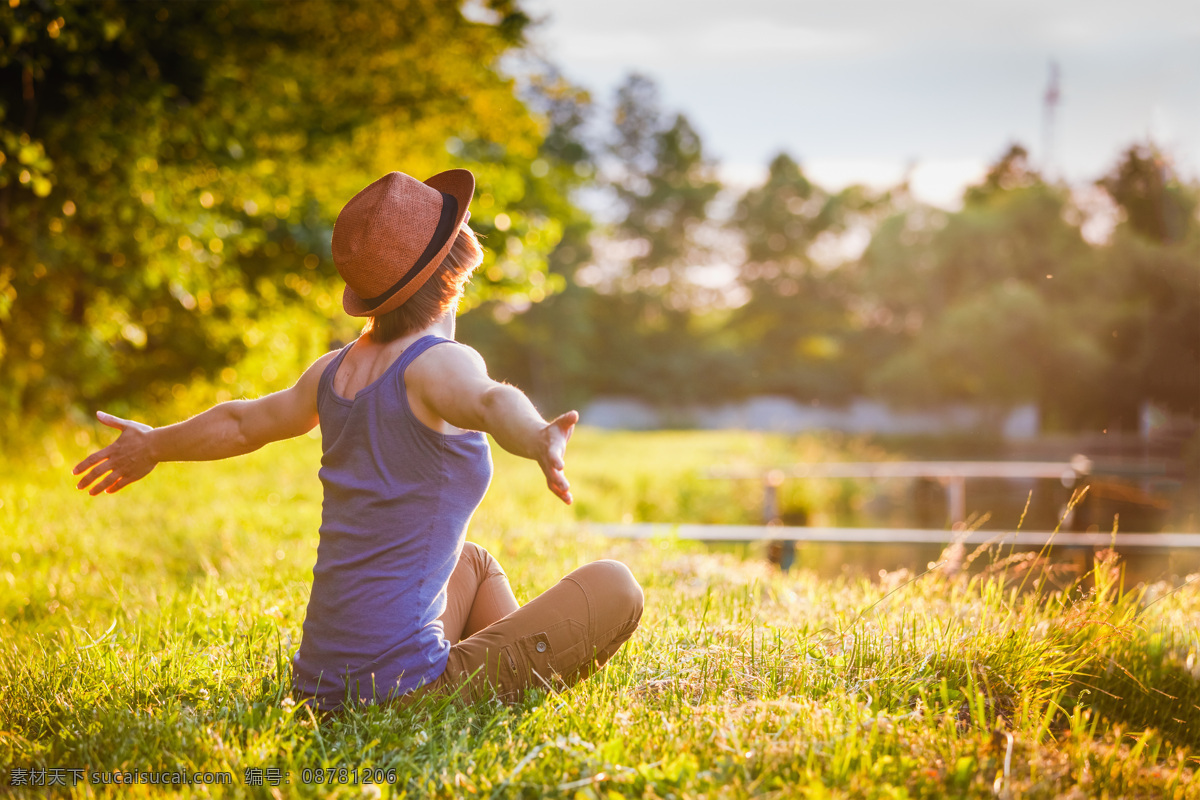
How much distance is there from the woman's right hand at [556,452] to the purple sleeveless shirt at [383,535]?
346 millimetres

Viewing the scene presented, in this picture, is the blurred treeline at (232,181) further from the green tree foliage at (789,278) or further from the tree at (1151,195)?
the green tree foliage at (789,278)

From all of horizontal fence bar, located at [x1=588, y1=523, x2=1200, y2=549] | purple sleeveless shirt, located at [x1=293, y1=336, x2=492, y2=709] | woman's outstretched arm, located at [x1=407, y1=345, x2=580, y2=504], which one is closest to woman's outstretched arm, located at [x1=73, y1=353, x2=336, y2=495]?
purple sleeveless shirt, located at [x1=293, y1=336, x2=492, y2=709]

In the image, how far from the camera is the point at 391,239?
2027 millimetres

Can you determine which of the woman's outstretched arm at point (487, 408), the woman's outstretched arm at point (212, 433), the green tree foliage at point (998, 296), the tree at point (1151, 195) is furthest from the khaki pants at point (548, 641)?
the green tree foliage at point (998, 296)

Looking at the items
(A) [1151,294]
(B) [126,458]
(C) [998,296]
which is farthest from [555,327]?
(B) [126,458]

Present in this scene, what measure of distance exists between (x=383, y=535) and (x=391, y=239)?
0.73 m

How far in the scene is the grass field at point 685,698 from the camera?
1874mm

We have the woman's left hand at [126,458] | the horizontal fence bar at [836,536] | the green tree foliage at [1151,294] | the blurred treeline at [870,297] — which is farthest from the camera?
the blurred treeline at [870,297]

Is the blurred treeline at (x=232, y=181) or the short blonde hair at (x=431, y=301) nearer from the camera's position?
the short blonde hair at (x=431, y=301)

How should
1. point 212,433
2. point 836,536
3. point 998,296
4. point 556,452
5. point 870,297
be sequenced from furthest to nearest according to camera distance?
point 870,297, point 998,296, point 836,536, point 212,433, point 556,452

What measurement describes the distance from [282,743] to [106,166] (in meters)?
6.28

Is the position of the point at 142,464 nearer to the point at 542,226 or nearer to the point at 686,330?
the point at 542,226

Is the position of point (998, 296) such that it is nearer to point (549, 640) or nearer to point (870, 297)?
point (870, 297)

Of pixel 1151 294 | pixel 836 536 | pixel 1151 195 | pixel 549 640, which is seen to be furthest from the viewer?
pixel 1151 294
